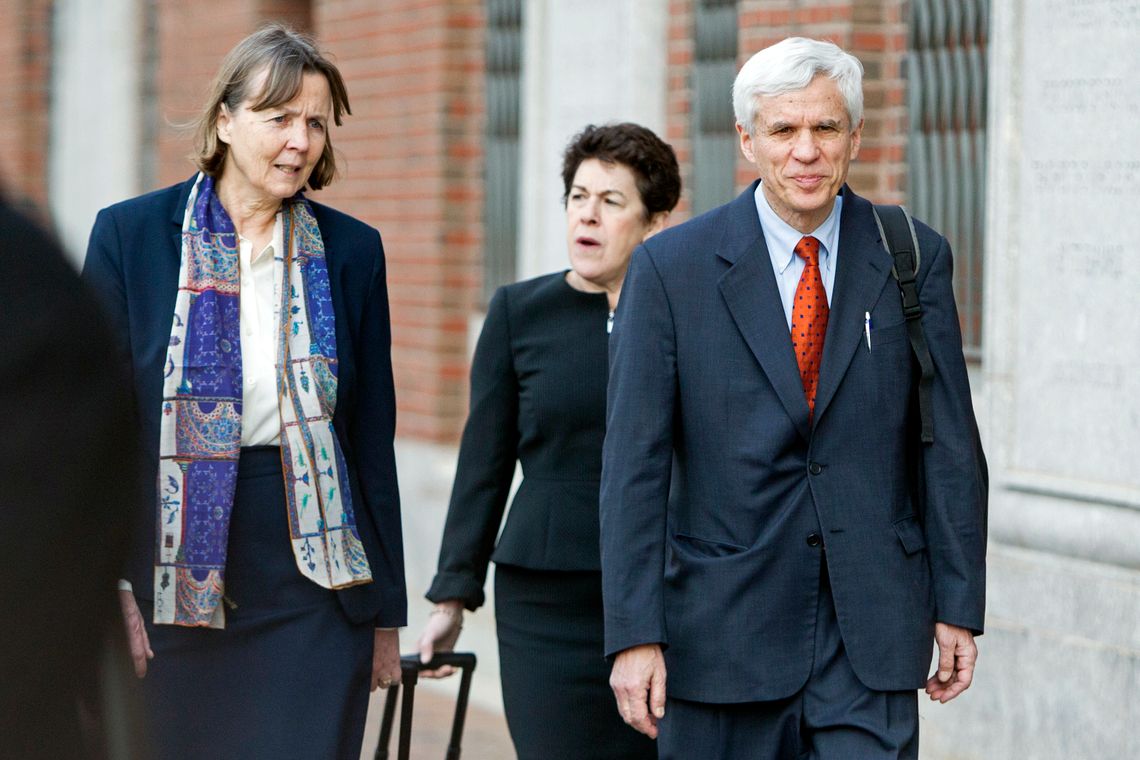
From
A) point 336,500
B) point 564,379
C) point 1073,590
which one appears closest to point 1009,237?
point 1073,590

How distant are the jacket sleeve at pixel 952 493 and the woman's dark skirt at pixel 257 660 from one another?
129 cm

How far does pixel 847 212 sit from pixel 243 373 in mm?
1285

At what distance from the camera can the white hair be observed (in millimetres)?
3613

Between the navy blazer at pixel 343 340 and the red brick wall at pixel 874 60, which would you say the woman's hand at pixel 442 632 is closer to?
the navy blazer at pixel 343 340

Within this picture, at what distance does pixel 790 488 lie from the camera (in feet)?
11.7

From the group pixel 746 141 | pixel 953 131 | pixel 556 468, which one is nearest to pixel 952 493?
pixel 746 141

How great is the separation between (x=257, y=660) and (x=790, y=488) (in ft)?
4.03

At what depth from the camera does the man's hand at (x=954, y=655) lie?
361cm

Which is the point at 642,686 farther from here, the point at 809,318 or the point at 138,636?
the point at 138,636

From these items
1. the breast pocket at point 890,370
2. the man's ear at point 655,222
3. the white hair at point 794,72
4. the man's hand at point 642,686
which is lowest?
the man's hand at point 642,686

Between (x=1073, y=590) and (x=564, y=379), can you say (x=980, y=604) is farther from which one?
(x=1073, y=590)

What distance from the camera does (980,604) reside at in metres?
3.60

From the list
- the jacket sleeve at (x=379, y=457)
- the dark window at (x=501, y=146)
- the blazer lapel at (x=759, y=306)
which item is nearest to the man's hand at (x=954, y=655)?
the blazer lapel at (x=759, y=306)

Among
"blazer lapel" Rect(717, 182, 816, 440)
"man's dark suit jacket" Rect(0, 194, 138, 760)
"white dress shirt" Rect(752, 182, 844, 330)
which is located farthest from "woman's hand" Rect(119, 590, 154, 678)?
"man's dark suit jacket" Rect(0, 194, 138, 760)
